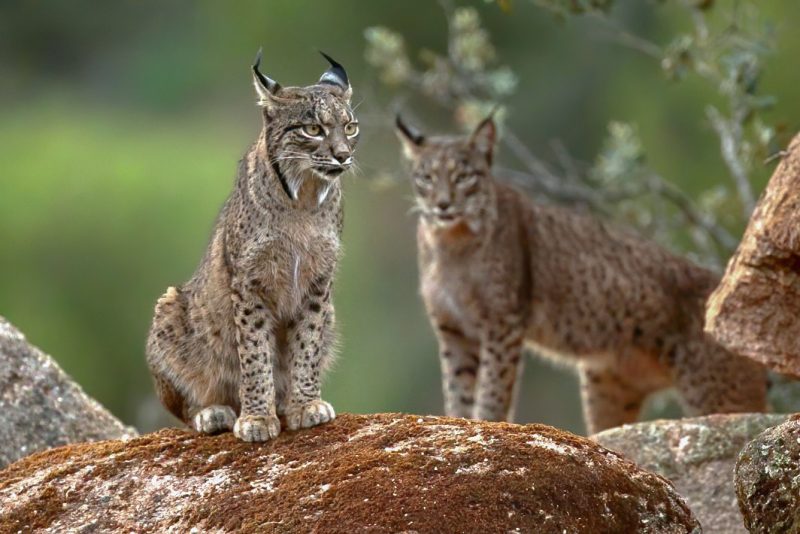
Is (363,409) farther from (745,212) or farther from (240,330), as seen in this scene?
(240,330)

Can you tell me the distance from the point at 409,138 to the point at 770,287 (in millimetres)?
5195

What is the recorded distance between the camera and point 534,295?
1264 cm

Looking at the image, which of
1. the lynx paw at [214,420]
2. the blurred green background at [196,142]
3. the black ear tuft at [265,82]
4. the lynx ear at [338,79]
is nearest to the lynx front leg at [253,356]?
the lynx paw at [214,420]

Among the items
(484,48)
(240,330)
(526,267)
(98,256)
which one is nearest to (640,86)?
(98,256)

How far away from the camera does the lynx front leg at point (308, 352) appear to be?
7285 mm

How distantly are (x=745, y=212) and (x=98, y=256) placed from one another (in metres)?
13.6

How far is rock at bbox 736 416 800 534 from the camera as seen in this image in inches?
253

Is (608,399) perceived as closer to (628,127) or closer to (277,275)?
(628,127)

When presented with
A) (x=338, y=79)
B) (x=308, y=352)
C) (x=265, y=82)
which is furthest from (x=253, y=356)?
(x=338, y=79)

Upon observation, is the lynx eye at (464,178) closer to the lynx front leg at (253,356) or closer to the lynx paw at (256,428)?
the lynx front leg at (253,356)

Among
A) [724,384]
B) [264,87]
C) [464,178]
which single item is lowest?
[724,384]

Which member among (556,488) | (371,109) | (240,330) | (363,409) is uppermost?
(371,109)

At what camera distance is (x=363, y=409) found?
21047 mm

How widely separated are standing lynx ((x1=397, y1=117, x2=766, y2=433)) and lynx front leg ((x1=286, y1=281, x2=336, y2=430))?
496 centimetres
